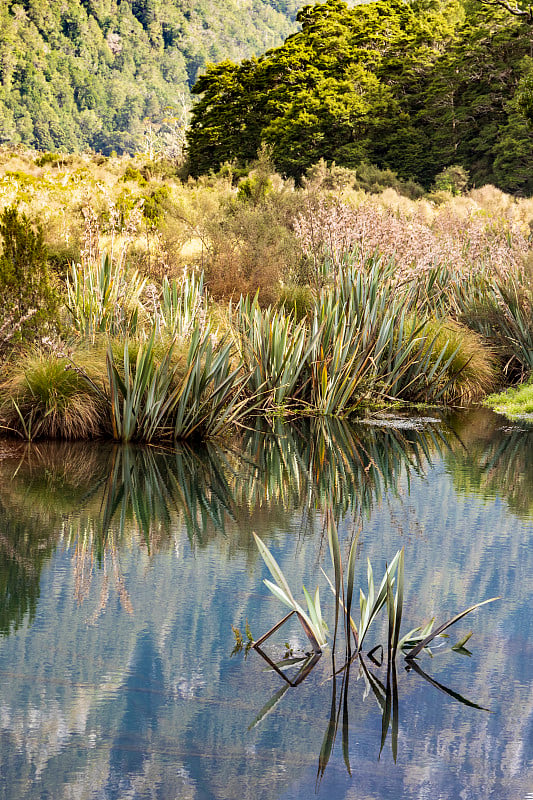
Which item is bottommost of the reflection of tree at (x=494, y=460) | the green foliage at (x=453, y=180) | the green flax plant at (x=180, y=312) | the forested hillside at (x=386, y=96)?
the reflection of tree at (x=494, y=460)

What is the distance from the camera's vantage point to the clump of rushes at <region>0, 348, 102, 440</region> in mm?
7723

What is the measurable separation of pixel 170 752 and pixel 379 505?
3280mm

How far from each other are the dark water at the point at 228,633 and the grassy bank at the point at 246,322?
119 cm

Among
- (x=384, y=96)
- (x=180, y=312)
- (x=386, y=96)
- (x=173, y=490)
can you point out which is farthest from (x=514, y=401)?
(x=384, y=96)

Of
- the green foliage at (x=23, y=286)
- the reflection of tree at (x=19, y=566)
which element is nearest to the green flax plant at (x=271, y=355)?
the green foliage at (x=23, y=286)

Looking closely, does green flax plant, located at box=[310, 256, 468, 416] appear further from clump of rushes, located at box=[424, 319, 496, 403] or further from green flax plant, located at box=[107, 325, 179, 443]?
green flax plant, located at box=[107, 325, 179, 443]

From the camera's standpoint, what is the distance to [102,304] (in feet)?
31.0

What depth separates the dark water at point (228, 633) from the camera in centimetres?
246

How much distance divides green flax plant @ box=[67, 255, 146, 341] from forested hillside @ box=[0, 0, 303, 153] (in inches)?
3415

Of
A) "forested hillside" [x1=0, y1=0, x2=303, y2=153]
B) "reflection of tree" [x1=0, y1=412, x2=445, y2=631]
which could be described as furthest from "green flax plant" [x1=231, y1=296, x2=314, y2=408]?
"forested hillside" [x1=0, y1=0, x2=303, y2=153]

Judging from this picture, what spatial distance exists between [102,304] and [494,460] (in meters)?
4.35

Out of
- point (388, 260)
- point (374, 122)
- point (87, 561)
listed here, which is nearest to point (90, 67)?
point (374, 122)

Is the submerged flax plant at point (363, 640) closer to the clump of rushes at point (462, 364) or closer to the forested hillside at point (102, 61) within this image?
the clump of rushes at point (462, 364)

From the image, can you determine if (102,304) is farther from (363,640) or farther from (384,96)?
(384,96)
